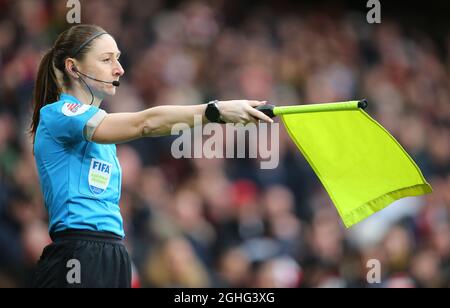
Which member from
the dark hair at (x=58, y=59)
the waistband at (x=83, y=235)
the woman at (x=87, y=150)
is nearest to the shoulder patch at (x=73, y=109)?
the woman at (x=87, y=150)

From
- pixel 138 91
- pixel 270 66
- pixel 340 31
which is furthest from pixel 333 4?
pixel 138 91

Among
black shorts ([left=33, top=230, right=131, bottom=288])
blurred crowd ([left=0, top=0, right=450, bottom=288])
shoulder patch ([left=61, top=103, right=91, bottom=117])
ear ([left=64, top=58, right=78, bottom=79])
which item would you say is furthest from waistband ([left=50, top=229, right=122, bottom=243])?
blurred crowd ([left=0, top=0, right=450, bottom=288])

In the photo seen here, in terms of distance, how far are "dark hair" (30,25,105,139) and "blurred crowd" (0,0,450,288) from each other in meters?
1.65

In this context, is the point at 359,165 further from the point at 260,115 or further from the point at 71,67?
the point at 71,67

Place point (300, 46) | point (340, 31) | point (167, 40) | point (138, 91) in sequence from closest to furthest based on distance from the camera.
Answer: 1. point (138, 91)
2. point (167, 40)
3. point (300, 46)
4. point (340, 31)

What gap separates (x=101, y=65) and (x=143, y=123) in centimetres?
46

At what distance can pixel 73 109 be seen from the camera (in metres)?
4.01

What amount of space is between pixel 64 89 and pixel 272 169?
195 inches

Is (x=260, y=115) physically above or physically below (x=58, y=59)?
below

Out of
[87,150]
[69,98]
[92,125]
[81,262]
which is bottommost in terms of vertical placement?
[81,262]

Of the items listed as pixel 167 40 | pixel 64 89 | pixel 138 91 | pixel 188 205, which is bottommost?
pixel 188 205

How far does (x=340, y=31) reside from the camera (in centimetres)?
1208

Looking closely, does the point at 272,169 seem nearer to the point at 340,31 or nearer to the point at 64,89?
the point at 340,31

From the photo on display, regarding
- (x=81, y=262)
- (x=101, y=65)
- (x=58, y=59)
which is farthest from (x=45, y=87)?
(x=81, y=262)
